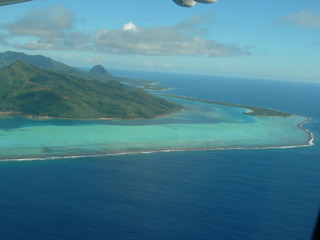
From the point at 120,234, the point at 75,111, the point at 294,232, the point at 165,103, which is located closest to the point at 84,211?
the point at 120,234

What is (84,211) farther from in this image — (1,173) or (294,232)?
(294,232)

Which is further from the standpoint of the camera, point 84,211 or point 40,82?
point 40,82

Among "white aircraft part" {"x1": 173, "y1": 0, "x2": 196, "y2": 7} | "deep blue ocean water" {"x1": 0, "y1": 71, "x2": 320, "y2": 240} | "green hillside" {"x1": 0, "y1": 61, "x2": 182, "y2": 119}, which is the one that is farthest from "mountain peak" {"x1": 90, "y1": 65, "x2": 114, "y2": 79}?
"white aircraft part" {"x1": 173, "y1": 0, "x2": 196, "y2": 7}

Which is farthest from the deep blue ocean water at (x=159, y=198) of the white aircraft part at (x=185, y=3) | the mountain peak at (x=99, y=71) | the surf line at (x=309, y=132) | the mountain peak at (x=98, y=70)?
the mountain peak at (x=98, y=70)

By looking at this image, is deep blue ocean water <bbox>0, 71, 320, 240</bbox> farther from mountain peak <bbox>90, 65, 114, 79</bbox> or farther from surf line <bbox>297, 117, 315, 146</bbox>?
mountain peak <bbox>90, 65, 114, 79</bbox>

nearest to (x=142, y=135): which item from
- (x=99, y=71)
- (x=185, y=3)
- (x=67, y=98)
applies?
(x=67, y=98)

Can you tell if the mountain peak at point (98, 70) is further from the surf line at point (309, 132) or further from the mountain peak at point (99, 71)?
the surf line at point (309, 132)
